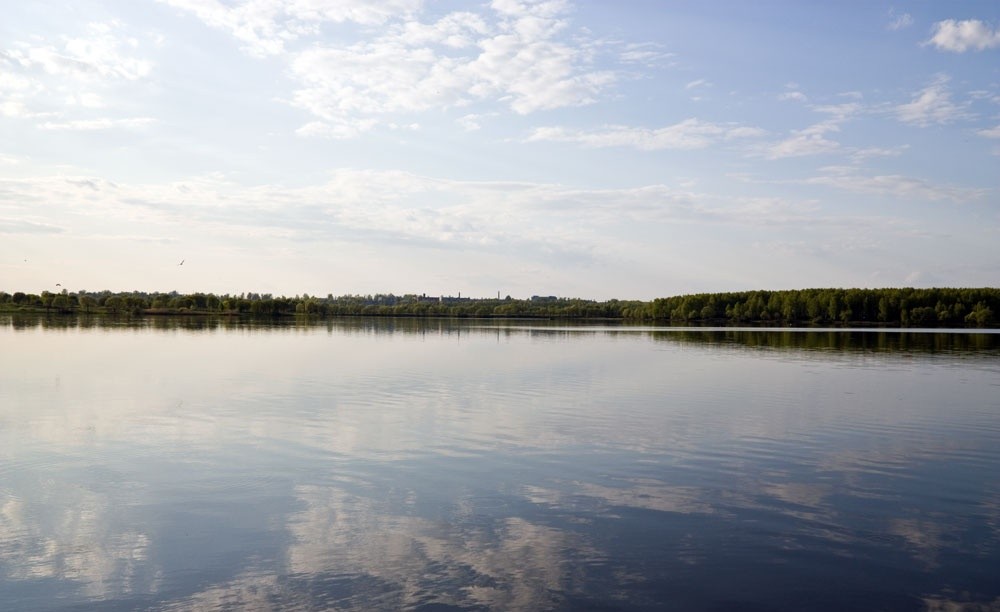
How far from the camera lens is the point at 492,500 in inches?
575

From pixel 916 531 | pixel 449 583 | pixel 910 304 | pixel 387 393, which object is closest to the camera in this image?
pixel 449 583

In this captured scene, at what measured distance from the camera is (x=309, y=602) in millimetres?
9789

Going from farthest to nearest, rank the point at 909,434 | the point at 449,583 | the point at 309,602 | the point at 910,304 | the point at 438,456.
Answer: the point at 910,304 → the point at 909,434 → the point at 438,456 → the point at 449,583 → the point at 309,602

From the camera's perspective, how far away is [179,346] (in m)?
61.1

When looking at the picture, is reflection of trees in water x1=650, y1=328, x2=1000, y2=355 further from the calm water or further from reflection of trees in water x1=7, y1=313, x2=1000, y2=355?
the calm water

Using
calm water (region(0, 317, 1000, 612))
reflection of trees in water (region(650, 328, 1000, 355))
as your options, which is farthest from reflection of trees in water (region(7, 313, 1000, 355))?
calm water (region(0, 317, 1000, 612))

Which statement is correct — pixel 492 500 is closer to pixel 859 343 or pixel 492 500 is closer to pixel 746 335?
pixel 859 343

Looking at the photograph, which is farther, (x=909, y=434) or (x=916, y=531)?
(x=909, y=434)

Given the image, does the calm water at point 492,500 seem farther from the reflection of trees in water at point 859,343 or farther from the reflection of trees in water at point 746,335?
the reflection of trees in water at point 746,335

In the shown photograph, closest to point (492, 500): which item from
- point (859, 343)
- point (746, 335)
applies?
point (859, 343)

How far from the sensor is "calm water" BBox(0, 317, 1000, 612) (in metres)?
10.4

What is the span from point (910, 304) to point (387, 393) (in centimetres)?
17647

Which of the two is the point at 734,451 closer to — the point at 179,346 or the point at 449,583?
the point at 449,583

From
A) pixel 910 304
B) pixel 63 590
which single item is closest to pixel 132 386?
pixel 63 590
